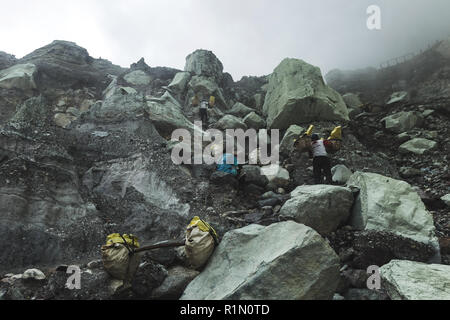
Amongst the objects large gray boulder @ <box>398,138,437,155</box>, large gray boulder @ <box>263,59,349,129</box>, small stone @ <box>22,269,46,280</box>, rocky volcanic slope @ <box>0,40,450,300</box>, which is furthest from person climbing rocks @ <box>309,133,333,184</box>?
small stone @ <box>22,269,46,280</box>

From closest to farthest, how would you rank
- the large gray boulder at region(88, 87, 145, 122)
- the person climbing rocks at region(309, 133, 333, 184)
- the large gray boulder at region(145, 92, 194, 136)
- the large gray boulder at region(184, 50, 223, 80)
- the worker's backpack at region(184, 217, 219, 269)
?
the worker's backpack at region(184, 217, 219, 269) → the person climbing rocks at region(309, 133, 333, 184) → the large gray boulder at region(88, 87, 145, 122) → the large gray boulder at region(145, 92, 194, 136) → the large gray boulder at region(184, 50, 223, 80)

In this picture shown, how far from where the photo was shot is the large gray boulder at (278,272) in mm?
3479

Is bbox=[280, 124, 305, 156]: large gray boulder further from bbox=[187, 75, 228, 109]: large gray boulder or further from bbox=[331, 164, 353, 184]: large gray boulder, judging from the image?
bbox=[187, 75, 228, 109]: large gray boulder

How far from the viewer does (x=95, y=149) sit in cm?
855

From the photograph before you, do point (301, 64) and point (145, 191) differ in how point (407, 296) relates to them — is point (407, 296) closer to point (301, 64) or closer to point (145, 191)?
point (145, 191)

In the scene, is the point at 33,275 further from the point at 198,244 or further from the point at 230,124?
the point at 230,124

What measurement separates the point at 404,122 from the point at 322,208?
29.7 feet

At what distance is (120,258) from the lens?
4117 mm

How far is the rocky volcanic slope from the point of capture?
3.89 meters

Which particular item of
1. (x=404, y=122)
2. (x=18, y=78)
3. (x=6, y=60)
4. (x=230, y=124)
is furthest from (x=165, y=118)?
(x=6, y=60)

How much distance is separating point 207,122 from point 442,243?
11.6 m

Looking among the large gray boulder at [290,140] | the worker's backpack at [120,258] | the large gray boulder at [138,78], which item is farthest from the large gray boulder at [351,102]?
the worker's backpack at [120,258]

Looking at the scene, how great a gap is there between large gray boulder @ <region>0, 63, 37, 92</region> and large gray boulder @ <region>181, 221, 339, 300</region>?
57.0 feet
